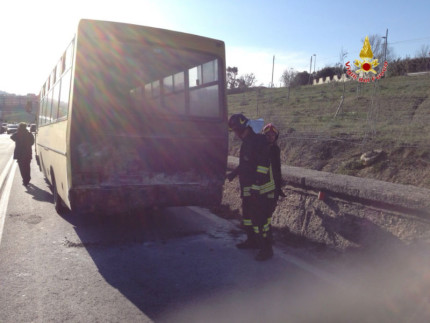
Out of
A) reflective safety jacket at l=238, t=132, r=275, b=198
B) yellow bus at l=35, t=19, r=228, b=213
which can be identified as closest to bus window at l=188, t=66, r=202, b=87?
yellow bus at l=35, t=19, r=228, b=213

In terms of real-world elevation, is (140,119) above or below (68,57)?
below

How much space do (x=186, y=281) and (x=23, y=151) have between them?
8.44m

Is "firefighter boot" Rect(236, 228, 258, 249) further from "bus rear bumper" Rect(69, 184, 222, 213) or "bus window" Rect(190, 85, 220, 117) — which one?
"bus window" Rect(190, 85, 220, 117)

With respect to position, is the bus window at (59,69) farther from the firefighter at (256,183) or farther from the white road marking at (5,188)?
the firefighter at (256,183)

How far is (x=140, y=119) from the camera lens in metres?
5.40

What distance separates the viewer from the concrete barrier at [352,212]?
4.18 m

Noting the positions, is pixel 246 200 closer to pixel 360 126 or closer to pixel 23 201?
pixel 23 201

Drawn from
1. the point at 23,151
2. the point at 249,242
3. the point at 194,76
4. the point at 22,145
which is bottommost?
the point at 249,242

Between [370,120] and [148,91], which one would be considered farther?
[370,120]

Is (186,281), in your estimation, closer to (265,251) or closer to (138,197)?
(265,251)

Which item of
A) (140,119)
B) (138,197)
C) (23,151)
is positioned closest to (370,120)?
(140,119)

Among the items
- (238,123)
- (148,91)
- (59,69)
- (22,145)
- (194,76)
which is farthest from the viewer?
(22,145)

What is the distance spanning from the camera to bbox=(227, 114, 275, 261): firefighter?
492cm

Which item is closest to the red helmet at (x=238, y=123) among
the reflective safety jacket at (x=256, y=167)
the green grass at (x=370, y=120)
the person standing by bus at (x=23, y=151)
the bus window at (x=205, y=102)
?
the reflective safety jacket at (x=256, y=167)
